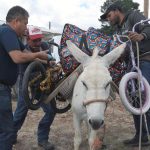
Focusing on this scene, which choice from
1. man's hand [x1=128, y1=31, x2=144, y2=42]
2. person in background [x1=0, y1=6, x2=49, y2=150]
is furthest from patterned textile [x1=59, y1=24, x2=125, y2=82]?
person in background [x1=0, y1=6, x2=49, y2=150]

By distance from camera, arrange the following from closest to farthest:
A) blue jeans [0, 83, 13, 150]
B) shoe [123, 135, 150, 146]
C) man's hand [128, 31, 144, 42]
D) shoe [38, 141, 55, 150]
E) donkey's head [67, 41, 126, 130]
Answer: donkey's head [67, 41, 126, 130], blue jeans [0, 83, 13, 150], man's hand [128, 31, 144, 42], shoe [38, 141, 55, 150], shoe [123, 135, 150, 146]

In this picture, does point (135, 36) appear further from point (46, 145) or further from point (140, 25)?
point (46, 145)

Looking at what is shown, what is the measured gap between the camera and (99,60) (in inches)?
187

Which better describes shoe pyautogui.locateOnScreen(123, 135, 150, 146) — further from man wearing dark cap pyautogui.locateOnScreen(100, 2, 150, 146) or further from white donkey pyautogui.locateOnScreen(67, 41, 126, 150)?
white donkey pyautogui.locateOnScreen(67, 41, 126, 150)

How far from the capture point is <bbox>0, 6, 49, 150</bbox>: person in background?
14.7ft

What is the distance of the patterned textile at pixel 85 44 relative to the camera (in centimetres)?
540

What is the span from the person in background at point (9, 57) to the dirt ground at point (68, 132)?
4.81 ft

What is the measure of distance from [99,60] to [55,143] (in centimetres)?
247

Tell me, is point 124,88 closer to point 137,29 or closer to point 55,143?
point 137,29

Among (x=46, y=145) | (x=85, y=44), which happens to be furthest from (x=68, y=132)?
(x=85, y=44)

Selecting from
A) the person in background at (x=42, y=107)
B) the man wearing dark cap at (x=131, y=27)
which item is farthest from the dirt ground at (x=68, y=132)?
the man wearing dark cap at (x=131, y=27)

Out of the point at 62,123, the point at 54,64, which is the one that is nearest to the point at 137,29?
the point at 54,64

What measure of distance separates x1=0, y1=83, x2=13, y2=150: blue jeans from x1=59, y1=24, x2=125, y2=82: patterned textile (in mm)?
1166

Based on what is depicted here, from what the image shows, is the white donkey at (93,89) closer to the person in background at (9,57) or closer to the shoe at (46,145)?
the person in background at (9,57)
